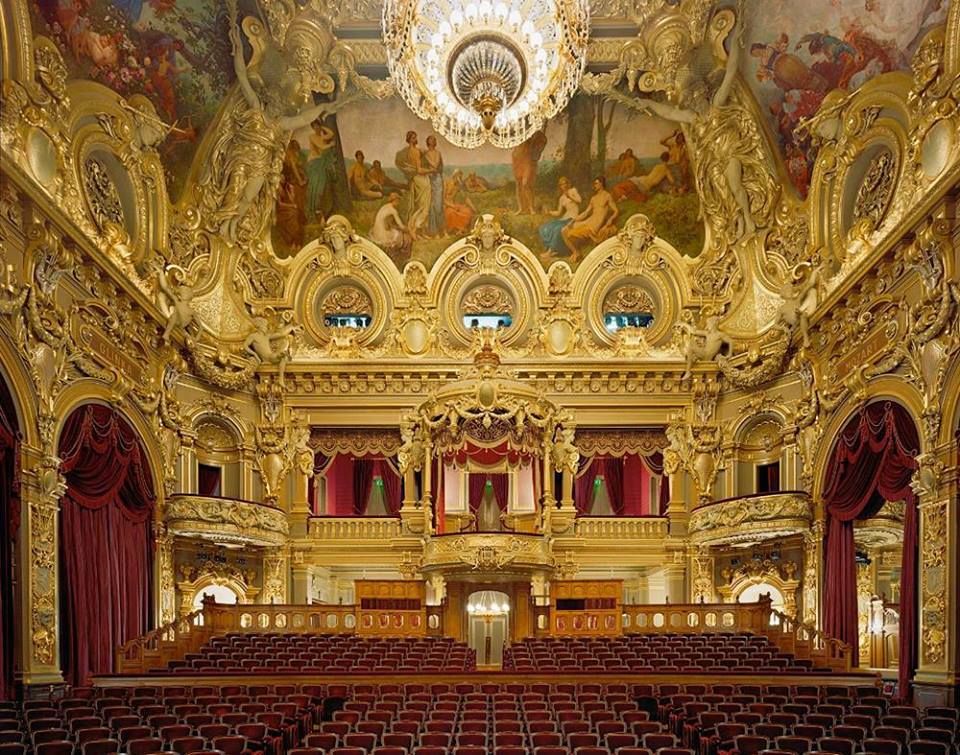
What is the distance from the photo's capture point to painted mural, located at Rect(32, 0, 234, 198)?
18047 millimetres

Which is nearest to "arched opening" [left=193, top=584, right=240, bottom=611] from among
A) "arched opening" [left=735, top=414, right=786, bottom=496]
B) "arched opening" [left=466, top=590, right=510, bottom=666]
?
"arched opening" [left=466, top=590, right=510, bottom=666]

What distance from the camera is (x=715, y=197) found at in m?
25.7

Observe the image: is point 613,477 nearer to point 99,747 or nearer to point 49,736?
point 49,736

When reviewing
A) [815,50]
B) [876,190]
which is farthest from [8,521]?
[815,50]

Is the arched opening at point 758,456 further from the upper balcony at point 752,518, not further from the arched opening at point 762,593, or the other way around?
the arched opening at point 762,593

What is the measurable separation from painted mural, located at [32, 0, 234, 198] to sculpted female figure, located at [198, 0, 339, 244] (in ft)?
2.41

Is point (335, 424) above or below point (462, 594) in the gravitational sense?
above

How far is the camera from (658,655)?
57.7 ft

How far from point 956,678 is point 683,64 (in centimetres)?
1448

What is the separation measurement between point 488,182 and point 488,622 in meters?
11.0

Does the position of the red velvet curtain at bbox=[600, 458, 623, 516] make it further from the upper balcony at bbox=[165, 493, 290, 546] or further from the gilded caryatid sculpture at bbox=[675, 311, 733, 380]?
the upper balcony at bbox=[165, 493, 290, 546]

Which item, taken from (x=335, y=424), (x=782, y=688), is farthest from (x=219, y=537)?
(x=782, y=688)

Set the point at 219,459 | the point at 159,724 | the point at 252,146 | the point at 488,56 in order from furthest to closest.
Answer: the point at 219,459 → the point at 252,146 → the point at 488,56 → the point at 159,724

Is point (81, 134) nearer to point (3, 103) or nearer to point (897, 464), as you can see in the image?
point (3, 103)
